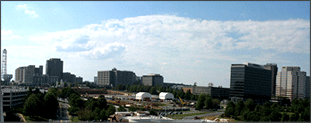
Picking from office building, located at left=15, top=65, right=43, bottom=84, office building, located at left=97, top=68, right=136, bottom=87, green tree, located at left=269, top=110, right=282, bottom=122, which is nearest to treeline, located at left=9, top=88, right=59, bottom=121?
green tree, located at left=269, top=110, right=282, bottom=122

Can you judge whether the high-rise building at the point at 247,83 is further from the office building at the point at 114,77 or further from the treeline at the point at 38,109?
Result: the office building at the point at 114,77

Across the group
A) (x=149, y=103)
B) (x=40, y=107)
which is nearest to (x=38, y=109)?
(x=40, y=107)

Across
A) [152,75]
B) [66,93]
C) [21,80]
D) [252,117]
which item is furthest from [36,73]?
[252,117]

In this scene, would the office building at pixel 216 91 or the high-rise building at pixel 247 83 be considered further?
the office building at pixel 216 91

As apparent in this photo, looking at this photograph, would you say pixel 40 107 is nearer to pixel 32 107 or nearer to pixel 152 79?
pixel 32 107

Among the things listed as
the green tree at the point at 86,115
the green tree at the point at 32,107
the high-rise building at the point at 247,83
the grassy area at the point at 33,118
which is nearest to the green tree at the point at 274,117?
the green tree at the point at 86,115

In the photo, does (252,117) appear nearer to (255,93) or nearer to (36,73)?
(255,93)
